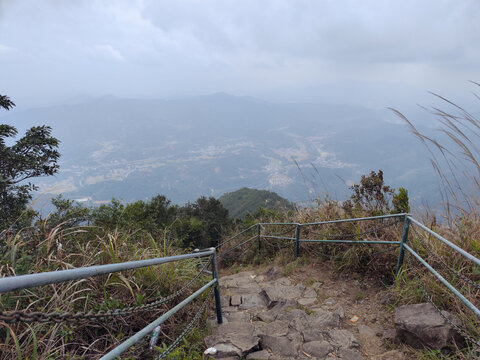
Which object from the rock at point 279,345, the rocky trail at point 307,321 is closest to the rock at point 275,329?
the rocky trail at point 307,321

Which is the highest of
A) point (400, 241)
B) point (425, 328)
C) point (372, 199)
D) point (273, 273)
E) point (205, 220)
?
point (372, 199)

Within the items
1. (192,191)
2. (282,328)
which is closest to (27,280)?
(282,328)

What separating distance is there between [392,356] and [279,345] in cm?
91

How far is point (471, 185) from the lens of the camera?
3.34 meters

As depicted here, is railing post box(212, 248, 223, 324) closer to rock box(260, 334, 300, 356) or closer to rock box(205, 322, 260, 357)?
rock box(205, 322, 260, 357)

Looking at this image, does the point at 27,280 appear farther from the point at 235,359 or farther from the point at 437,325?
the point at 437,325

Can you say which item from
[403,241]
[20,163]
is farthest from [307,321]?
[20,163]

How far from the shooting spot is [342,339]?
2615 millimetres

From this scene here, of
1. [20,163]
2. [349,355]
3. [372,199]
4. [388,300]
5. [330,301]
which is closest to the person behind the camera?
[349,355]

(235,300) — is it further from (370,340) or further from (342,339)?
(370,340)

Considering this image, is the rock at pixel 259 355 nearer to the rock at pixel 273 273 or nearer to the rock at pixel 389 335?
the rock at pixel 389 335

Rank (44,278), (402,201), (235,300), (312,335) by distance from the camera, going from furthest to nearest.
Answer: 1. (402,201)
2. (235,300)
3. (312,335)
4. (44,278)

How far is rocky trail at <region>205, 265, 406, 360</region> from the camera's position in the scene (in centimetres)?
238

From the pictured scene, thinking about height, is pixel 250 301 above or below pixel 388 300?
below
